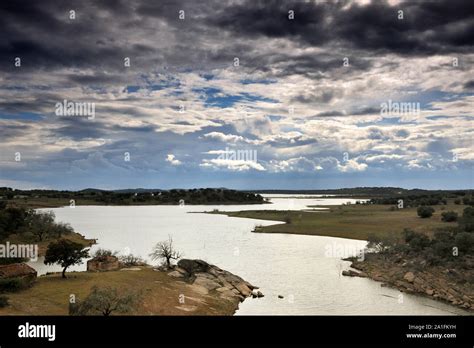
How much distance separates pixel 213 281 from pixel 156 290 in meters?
9.04

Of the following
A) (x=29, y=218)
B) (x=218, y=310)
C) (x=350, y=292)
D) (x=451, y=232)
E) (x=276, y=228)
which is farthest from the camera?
(x=276, y=228)

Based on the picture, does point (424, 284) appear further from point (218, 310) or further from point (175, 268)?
point (175, 268)

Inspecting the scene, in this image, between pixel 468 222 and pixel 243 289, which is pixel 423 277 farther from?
pixel 468 222

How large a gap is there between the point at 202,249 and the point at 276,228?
3814 centimetres

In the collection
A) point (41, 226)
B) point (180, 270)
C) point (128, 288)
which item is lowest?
point (180, 270)

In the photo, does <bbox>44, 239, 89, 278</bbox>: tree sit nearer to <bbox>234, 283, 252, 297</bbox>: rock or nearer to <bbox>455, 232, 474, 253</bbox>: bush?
<bbox>234, 283, 252, 297</bbox>: rock

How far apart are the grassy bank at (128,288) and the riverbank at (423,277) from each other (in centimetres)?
2300

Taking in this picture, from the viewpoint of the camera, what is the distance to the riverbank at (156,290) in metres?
40.1

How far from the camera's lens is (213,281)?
183ft

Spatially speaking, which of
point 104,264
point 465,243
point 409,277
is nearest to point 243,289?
point 104,264

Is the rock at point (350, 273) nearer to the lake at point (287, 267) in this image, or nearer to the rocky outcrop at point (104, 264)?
the lake at point (287, 267)
